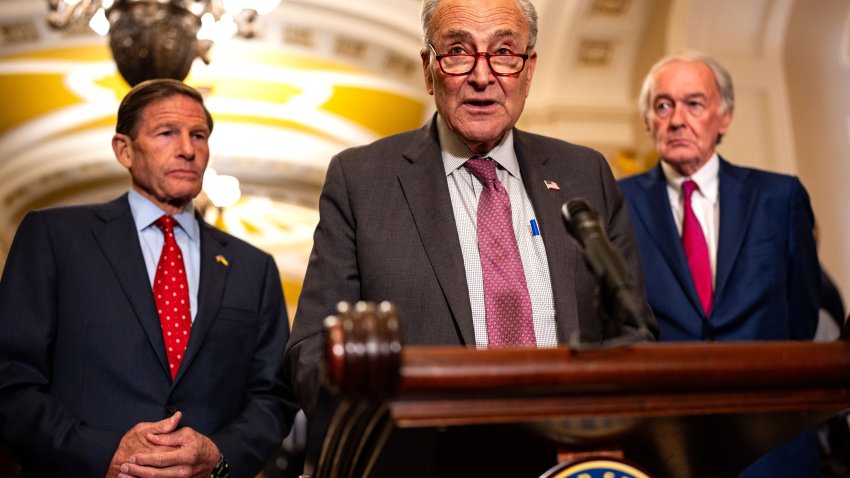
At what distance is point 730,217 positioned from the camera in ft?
9.77

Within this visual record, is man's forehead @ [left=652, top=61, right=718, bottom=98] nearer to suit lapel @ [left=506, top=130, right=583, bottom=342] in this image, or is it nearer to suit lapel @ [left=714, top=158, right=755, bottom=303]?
suit lapel @ [left=714, top=158, right=755, bottom=303]

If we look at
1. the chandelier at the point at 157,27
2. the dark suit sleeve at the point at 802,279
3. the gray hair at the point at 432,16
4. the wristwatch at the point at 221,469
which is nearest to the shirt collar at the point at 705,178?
the dark suit sleeve at the point at 802,279

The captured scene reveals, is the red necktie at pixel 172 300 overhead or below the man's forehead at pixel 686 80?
below

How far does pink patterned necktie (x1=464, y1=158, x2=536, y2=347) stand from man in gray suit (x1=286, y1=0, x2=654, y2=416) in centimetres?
1

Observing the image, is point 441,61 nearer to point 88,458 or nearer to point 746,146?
point 88,458

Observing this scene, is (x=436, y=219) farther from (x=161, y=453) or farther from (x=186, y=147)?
(x=186, y=147)

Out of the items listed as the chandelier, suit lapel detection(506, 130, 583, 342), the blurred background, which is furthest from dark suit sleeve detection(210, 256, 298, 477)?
the blurred background

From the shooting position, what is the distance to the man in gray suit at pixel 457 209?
189 cm

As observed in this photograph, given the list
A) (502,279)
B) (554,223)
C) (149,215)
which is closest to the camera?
(502,279)

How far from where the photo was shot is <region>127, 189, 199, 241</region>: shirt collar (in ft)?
9.36

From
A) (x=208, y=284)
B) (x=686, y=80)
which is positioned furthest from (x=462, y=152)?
(x=686, y=80)

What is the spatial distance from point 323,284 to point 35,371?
0.98 meters

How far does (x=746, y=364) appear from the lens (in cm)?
133

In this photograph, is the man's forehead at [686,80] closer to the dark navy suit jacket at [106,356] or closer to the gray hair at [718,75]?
the gray hair at [718,75]
